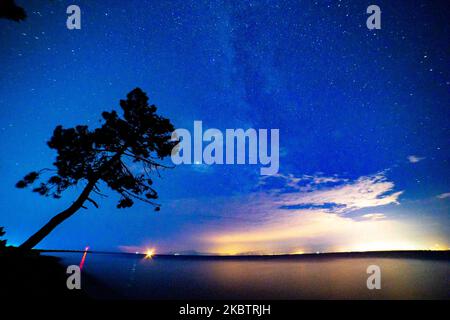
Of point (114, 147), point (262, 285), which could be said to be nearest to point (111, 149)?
point (114, 147)

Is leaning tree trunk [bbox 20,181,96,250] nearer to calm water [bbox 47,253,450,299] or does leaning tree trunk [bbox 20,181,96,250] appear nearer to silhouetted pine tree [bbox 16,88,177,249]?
silhouetted pine tree [bbox 16,88,177,249]

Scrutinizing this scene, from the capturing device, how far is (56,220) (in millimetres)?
10000

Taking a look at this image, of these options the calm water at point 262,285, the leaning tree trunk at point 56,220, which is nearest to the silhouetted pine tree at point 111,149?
the leaning tree trunk at point 56,220

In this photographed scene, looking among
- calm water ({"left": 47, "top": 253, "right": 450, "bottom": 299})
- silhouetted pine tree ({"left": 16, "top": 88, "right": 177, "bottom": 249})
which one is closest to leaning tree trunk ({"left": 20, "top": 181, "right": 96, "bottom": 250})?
silhouetted pine tree ({"left": 16, "top": 88, "right": 177, "bottom": 249})

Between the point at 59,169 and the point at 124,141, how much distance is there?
11.3 feet

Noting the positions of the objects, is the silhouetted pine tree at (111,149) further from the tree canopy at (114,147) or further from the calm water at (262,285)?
the calm water at (262,285)

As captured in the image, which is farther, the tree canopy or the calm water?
the calm water

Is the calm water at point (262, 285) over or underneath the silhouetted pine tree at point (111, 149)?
underneath

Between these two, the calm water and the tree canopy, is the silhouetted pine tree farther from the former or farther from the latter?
the calm water

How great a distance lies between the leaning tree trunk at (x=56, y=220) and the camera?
9156 mm

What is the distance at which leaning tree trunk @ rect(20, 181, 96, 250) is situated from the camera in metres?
9.16

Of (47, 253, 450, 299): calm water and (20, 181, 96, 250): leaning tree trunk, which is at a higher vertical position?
(20, 181, 96, 250): leaning tree trunk

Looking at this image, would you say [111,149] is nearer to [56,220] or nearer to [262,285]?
[56,220]
